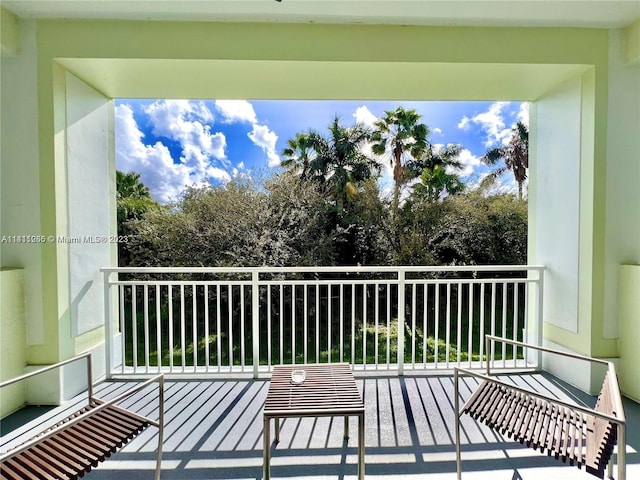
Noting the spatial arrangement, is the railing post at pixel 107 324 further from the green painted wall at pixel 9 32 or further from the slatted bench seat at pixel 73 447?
the green painted wall at pixel 9 32

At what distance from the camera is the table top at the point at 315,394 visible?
5.50ft

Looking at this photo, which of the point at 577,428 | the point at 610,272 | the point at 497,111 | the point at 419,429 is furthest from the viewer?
the point at 497,111

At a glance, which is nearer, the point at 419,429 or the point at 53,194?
the point at 419,429

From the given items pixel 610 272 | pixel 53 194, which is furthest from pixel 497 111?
pixel 53 194

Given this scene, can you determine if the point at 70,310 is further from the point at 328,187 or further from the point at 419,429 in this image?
the point at 328,187

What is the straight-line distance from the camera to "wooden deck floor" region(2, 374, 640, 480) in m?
1.95

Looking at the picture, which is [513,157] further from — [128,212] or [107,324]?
[107,324]

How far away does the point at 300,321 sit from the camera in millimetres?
7367

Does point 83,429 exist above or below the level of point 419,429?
above

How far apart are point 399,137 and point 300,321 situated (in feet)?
21.1

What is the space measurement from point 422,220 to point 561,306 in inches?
233

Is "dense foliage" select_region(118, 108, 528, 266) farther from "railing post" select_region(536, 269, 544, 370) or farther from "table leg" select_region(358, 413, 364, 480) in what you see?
"table leg" select_region(358, 413, 364, 480)

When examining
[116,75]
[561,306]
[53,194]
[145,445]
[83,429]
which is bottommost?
[145,445]

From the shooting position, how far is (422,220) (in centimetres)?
900
